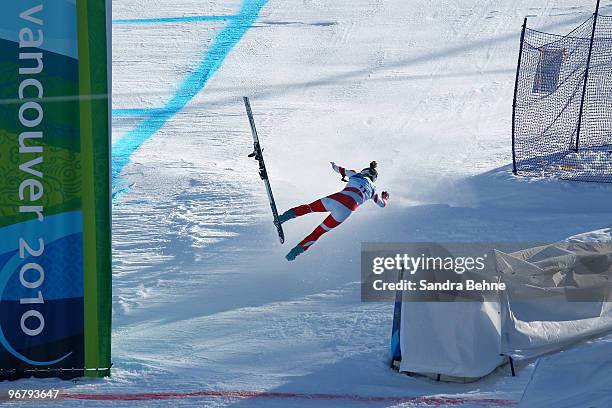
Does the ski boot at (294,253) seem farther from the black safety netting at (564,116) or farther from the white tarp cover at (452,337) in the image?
the black safety netting at (564,116)

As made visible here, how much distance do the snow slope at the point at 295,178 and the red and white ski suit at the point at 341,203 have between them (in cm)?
30

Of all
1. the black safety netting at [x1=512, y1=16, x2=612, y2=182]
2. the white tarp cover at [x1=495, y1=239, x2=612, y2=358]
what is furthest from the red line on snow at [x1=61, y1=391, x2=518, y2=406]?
the black safety netting at [x1=512, y1=16, x2=612, y2=182]

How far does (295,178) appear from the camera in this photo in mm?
12461

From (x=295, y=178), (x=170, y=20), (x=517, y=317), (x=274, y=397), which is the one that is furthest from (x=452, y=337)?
(x=170, y=20)

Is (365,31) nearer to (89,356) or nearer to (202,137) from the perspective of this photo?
(202,137)

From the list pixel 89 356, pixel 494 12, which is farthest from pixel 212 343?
pixel 494 12

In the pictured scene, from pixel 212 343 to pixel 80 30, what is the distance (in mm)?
2769

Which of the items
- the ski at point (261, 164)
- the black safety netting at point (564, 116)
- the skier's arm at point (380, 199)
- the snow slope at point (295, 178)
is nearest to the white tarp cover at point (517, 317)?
the snow slope at point (295, 178)

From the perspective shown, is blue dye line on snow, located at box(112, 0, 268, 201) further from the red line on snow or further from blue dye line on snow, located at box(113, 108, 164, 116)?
the red line on snow

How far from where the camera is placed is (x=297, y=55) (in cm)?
1678

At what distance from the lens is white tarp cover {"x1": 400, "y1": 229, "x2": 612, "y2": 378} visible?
22.7 feet

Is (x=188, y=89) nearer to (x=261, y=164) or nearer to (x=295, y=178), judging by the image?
(x=295, y=178)

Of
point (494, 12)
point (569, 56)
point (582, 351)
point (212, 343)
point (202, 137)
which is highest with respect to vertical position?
point (494, 12)

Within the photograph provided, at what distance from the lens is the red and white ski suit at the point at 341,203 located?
9766 mm
